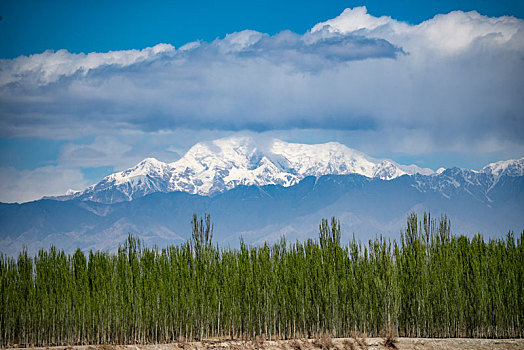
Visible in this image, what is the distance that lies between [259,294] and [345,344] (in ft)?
6.16

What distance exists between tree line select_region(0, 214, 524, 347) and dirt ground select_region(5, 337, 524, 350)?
496 mm

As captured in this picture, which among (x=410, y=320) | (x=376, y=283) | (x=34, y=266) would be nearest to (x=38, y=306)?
(x=34, y=266)

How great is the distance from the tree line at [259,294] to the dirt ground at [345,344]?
496mm

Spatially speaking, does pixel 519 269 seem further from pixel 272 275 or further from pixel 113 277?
pixel 113 277

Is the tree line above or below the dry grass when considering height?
above

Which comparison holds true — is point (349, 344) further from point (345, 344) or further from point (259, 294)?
point (259, 294)

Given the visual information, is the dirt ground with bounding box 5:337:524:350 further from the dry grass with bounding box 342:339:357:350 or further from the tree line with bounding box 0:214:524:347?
the tree line with bounding box 0:214:524:347

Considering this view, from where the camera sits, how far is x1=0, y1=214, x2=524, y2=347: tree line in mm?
11625

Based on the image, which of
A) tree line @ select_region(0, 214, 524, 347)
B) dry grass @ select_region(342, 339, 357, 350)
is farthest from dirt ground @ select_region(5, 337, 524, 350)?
tree line @ select_region(0, 214, 524, 347)

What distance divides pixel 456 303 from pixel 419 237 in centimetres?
191

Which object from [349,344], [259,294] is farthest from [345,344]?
[259,294]

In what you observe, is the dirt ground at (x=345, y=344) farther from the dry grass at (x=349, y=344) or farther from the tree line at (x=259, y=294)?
the tree line at (x=259, y=294)

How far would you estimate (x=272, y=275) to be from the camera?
12445 millimetres

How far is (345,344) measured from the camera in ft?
38.2
